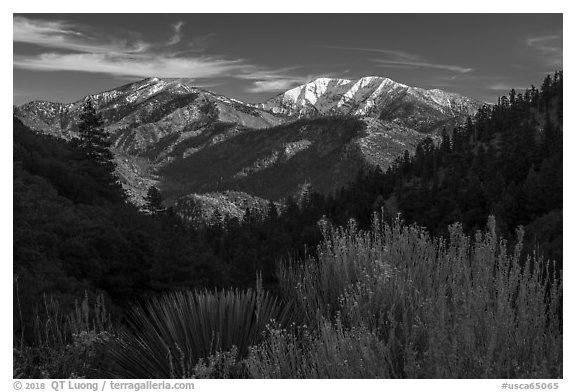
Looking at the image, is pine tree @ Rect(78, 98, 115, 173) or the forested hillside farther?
pine tree @ Rect(78, 98, 115, 173)

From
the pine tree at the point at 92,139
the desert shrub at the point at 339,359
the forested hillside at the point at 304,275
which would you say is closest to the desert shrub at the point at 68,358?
the forested hillside at the point at 304,275

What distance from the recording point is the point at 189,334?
3.96 m

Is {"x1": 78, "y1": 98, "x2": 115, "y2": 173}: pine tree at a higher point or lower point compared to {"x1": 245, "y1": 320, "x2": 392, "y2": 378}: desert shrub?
lower

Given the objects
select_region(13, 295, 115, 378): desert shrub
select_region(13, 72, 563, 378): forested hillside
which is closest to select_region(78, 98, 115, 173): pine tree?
select_region(13, 72, 563, 378): forested hillside

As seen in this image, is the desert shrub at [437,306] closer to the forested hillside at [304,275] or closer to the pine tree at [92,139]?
the forested hillside at [304,275]

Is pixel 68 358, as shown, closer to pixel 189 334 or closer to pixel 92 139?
pixel 189 334

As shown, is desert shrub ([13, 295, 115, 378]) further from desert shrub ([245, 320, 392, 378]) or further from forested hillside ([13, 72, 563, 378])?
desert shrub ([245, 320, 392, 378])

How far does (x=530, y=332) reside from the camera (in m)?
3.64

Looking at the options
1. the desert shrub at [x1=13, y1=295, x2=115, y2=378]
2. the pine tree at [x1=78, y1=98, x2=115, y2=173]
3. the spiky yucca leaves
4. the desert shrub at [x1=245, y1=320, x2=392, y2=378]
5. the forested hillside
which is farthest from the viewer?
the pine tree at [x1=78, y1=98, x2=115, y2=173]

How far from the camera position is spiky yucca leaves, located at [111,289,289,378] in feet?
12.8

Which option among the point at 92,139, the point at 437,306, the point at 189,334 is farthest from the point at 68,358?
the point at 92,139
